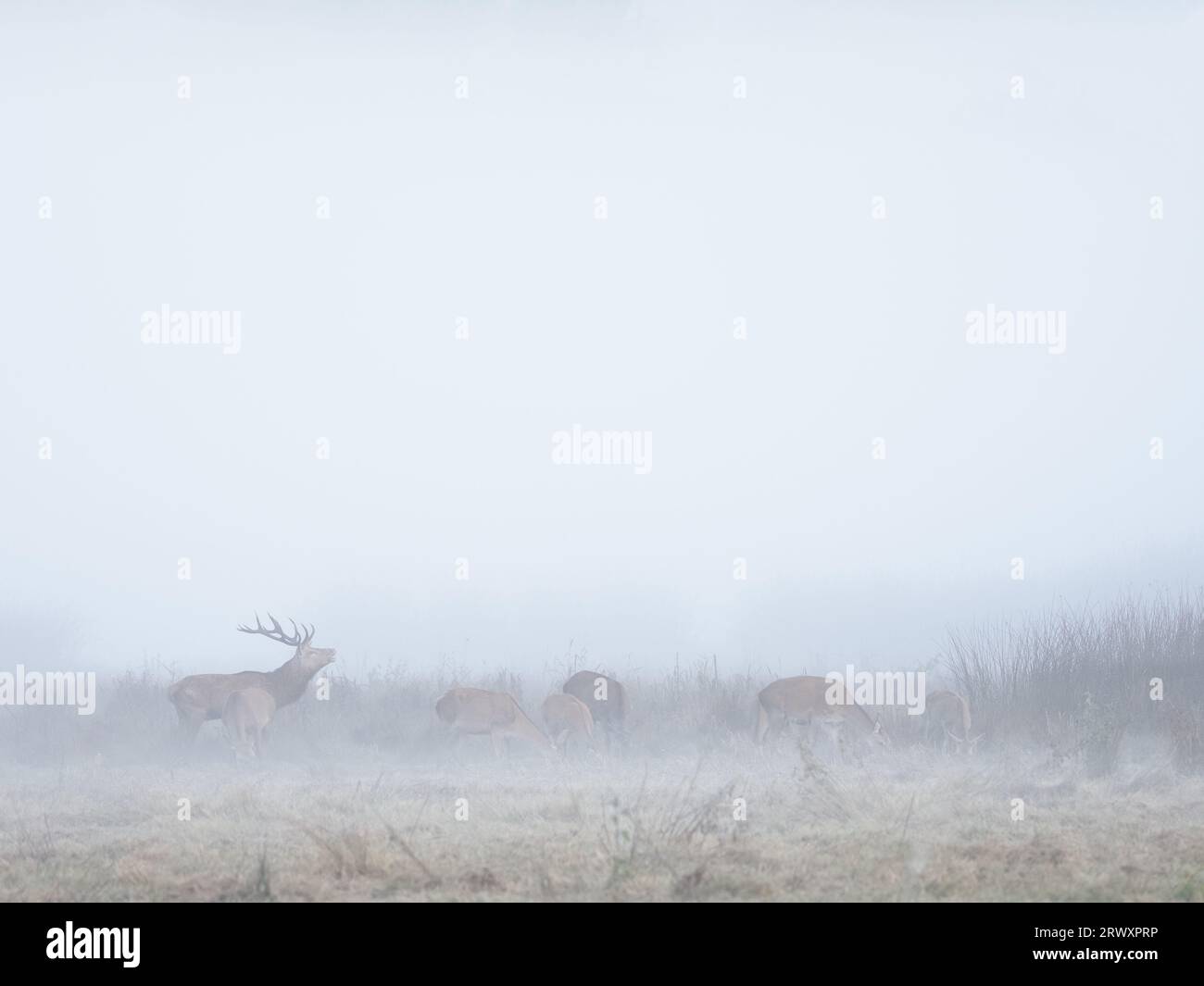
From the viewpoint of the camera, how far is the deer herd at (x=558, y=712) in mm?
15273

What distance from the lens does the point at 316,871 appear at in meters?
8.29

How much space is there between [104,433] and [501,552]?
52.7m

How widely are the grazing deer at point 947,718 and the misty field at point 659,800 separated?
8.3 inches

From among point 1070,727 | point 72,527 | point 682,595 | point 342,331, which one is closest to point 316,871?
point 1070,727

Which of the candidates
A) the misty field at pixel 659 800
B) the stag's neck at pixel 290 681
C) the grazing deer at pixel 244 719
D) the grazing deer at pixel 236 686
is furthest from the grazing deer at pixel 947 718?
the grazing deer at pixel 244 719

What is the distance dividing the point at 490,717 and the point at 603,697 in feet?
6.15

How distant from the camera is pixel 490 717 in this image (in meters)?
15.7

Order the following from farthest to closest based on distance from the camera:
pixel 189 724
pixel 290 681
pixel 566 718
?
1. pixel 290 681
2. pixel 189 724
3. pixel 566 718

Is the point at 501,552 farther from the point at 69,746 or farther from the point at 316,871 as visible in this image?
the point at 316,871

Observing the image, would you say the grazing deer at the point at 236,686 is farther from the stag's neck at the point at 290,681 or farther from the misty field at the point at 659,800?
the misty field at the point at 659,800

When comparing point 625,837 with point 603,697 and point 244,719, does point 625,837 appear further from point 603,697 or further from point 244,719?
point 244,719

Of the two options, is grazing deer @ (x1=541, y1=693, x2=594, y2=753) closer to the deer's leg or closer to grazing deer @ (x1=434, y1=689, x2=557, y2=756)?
grazing deer @ (x1=434, y1=689, x2=557, y2=756)

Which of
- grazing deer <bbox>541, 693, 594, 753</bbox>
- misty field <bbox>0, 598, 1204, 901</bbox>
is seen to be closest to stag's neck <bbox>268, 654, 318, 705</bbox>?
misty field <bbox>0, 598, 1204, 901</bbox>

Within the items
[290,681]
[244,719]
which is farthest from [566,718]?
[244,719]
